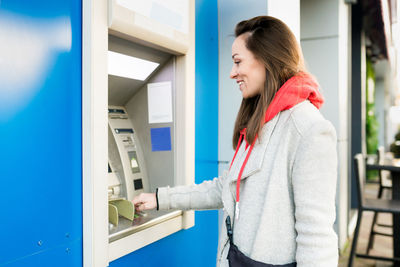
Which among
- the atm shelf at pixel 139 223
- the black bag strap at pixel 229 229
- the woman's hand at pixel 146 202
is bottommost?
the atm shelf at pixel 139 223

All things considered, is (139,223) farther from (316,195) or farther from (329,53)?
(329,53)

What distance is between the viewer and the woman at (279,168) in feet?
3.66

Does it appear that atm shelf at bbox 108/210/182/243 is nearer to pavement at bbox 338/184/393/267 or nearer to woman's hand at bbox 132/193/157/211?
woman's hand at bbox 132/193/157/211

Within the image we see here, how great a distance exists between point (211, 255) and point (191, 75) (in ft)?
3.75

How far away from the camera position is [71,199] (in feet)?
4.15

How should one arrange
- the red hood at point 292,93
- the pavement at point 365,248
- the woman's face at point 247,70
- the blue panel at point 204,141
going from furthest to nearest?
the pavement at point 365,248, the blue panel at point 204,141, the woman's face at point 247,70, the red hood at point 292,93

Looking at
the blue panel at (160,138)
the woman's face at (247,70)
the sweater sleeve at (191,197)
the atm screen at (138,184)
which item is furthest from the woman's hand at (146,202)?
A: the woman's face at (247,70)

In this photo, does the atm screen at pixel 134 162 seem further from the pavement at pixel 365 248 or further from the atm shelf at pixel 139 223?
the pavement at pixel 365 248

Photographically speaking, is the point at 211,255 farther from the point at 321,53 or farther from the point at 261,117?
the point at 321,53

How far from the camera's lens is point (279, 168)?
1179 mm

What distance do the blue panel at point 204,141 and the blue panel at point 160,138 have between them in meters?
0.20

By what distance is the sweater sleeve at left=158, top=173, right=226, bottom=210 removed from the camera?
5.16ft

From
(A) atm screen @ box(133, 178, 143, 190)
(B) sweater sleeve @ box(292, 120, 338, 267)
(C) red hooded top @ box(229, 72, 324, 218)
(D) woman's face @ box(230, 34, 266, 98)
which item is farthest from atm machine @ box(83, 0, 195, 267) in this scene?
(B) sweater sleeve @ box(292, 120, 338, 267)

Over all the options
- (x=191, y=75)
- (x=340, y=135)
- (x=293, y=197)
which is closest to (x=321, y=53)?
(x=340, y=135)
